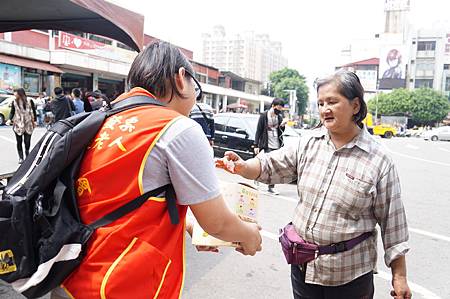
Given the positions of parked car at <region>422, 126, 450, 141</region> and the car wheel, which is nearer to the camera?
parked car at <region>422, 126, 450, 141</region>

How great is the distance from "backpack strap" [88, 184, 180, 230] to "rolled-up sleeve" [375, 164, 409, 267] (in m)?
1.04

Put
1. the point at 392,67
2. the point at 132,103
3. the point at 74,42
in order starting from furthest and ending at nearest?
the point at 392,67, the point at 74,42, the point at 132,103

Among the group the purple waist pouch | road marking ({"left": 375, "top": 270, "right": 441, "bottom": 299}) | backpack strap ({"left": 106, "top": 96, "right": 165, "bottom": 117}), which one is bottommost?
road marking ({"left": 375, "top": 270, "right": 441, "bottom": 299})

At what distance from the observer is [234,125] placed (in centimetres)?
989

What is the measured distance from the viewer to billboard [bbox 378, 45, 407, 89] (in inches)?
2489

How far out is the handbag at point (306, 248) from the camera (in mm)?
1757

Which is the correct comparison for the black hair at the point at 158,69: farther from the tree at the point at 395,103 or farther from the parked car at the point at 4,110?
the tree at the point at 395,103

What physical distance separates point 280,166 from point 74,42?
2281cm

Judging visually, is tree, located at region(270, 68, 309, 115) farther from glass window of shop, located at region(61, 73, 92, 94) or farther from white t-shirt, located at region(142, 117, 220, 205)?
white t-shirt, located at region(142, 117, 220, 205)

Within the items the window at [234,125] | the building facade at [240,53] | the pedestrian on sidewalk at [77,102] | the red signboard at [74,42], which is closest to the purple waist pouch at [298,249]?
the pedestrian on sidewalk at [77,102]

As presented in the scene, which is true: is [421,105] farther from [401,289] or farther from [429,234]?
[401,289]

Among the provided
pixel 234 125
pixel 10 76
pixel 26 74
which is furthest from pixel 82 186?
pixel 26 74

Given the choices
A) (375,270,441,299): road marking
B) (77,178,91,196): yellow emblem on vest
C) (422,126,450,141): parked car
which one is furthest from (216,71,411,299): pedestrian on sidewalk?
(422,126,450,141): parked car

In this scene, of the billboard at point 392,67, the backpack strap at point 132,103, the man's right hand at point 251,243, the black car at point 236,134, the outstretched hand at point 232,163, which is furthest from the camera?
the billboard at point 392,67
